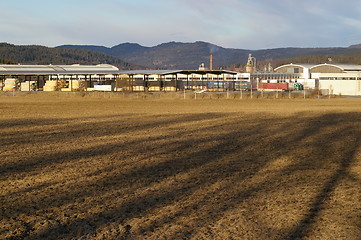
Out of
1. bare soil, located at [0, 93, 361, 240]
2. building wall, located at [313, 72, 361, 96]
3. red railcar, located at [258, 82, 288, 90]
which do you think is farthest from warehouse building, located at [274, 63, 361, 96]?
bare soil, located at [0, 93, 361, 240]

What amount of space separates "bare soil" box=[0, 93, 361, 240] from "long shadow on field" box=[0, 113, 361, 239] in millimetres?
22

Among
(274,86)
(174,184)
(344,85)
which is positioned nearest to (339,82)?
(344,85)

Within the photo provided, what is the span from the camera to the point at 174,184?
10.3m

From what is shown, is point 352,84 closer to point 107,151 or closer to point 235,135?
point 235,135

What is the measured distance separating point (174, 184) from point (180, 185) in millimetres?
160

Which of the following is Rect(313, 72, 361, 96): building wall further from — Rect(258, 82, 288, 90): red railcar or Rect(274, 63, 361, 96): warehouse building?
Rect(258, 82, 288, 90): red railcar

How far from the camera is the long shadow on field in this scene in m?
7.40

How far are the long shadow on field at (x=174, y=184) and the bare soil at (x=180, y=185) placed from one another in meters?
0.02

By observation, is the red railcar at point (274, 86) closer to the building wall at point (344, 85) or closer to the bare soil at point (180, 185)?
the building wall at point (344, 85)

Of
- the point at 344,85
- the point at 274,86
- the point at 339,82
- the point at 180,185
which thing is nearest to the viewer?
the point at 180,185

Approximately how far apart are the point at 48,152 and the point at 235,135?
7319 mm

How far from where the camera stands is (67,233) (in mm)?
7086

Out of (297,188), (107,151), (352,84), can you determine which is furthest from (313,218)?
(352,84)

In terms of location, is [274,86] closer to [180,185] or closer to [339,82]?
[339,82]
